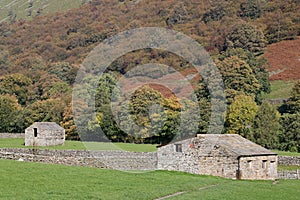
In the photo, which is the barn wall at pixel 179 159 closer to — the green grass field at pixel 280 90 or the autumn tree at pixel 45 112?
the autumn tree at pixel 45 112

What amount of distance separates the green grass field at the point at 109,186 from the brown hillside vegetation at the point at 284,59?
90.4 m

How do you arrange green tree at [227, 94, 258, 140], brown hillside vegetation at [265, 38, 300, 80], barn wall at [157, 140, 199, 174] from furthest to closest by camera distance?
1. brown hillside vegetation at [265, 38, 300, 80]
2. green tree at [227, 94, 258, 140]
3. barn wall at [157, 140, 199, 174]

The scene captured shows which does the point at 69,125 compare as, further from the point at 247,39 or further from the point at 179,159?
the point at 247,39

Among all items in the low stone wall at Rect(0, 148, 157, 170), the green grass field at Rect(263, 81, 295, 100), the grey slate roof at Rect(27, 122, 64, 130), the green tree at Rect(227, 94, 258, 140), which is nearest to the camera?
the low stone wall at Rect(0, 148, 157, 170)

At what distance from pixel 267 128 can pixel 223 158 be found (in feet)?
106

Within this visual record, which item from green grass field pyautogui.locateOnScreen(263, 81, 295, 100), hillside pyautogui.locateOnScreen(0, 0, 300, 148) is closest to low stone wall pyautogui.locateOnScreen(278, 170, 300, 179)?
hillside pyautogui.locateOnScreen(0, 0, 300, 148)

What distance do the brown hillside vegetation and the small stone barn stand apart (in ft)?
226

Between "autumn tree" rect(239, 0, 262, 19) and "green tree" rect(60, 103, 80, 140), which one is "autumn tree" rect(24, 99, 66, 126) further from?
"autumn tree" rect(239, 0, 262, 19)

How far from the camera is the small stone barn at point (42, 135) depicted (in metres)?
66.6

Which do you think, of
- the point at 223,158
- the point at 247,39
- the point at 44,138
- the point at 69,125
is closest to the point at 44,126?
the point at 44,138

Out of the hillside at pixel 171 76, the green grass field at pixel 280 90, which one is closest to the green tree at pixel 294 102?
the hillside at pixel 171 76

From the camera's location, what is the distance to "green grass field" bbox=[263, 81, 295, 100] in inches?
4185

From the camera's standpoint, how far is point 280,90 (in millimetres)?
111125

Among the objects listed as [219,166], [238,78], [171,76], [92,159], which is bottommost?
[219,166]
